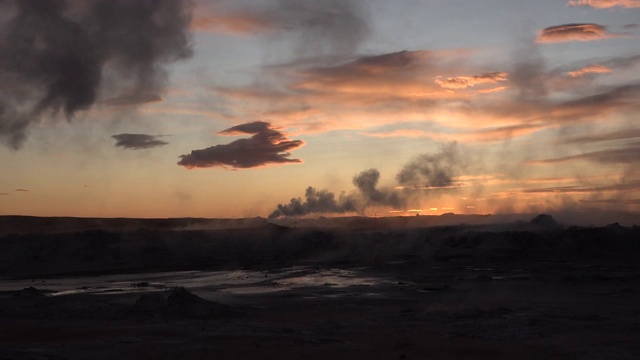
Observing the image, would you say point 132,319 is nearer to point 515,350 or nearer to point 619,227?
point 515,350

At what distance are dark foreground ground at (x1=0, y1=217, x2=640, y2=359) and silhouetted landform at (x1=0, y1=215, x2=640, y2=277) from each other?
1.19 ft

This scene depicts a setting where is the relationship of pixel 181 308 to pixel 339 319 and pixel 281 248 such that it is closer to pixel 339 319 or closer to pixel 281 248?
pixel 339 319

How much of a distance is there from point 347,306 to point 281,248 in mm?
47234

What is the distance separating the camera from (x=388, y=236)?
243 feet

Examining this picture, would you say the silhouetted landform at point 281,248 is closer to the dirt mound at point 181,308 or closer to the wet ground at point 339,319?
the wet ground at point 339,319

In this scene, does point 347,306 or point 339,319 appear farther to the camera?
point 347,306

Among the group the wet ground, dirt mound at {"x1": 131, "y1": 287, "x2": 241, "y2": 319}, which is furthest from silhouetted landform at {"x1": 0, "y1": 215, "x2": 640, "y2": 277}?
dirt mound at {"x1": 131, "y1": 287, "x2": 241, "y2": 319}

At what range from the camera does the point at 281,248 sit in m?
73.1

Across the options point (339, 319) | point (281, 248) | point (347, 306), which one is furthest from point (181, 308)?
point (281, 248)

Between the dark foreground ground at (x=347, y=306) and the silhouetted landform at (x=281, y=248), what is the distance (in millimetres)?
364

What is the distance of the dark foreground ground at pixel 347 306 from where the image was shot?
17688 mm

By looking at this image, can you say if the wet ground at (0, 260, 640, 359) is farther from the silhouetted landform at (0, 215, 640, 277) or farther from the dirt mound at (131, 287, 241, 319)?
the silhouetted landform at (0, 215, 640, 277)

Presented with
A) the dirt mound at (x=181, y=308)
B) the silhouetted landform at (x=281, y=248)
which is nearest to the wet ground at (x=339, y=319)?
the dirt mound at (x=181, y=308)

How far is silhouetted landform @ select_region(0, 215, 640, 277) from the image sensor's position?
56.5m
